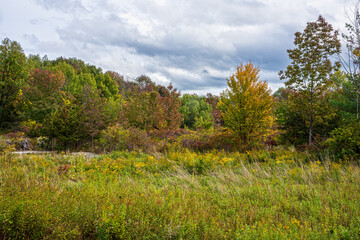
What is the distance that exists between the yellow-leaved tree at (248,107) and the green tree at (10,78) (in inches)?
1050

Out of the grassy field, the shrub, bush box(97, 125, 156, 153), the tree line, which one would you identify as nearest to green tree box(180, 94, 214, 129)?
the tree line

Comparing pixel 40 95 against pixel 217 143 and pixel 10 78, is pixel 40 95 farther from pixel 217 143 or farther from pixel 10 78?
pixel 217 143

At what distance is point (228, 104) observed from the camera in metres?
9.72

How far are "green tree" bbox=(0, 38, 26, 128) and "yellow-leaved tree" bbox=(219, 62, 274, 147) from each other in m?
Answer: 26.7

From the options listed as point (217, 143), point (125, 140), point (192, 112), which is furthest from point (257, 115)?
point (192, 112)

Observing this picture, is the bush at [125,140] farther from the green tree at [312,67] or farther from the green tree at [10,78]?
the green tree at [10,78]

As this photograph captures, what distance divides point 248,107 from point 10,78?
28.5 metres

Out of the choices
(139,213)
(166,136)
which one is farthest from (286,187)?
(166,136)

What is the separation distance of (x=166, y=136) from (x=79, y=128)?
559cm

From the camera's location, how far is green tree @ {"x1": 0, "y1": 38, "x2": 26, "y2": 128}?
24672 mm

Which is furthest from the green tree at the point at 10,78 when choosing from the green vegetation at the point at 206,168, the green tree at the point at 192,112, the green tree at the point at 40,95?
the green tree at the point at 192,112

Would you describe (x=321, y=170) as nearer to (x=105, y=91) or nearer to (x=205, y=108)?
(x=205, y=108)

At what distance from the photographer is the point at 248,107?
9.22m

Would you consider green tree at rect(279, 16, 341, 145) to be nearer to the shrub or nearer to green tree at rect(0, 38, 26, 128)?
the shrub
